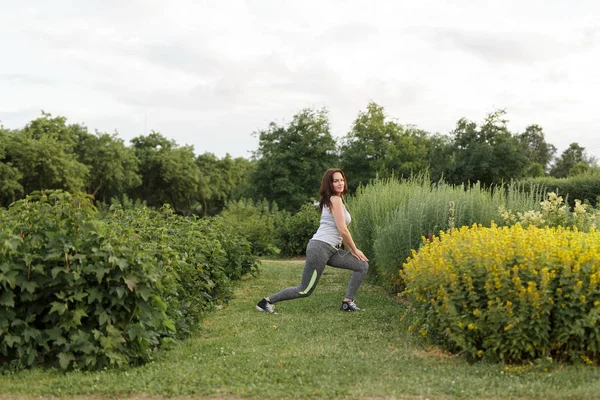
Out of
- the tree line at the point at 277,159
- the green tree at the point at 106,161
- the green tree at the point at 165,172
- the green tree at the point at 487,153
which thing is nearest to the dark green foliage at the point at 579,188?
the tree line at the point at 277,159

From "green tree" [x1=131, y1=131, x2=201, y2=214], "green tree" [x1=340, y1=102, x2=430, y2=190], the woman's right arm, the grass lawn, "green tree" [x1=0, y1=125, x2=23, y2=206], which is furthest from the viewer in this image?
"green tree" [x1=131, y1=131, x2=201, y2=214]

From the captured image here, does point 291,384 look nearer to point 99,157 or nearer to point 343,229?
point 343,229

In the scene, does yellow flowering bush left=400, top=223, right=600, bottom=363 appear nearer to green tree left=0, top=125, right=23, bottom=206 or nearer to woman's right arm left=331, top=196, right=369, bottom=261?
woman's right arm left=331, top=196, right=369, bottom=261

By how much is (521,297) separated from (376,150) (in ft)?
131

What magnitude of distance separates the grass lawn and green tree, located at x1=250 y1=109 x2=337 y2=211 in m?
36.6

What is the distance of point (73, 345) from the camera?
19.6ft

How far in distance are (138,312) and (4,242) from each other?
1.31 metres

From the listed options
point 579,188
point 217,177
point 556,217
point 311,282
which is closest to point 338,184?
point 311,282

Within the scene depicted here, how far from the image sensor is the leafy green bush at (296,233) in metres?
22.4

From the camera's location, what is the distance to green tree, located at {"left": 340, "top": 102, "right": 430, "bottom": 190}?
44062mm

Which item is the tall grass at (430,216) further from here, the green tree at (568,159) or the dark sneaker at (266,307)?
the green tree at (568,159)

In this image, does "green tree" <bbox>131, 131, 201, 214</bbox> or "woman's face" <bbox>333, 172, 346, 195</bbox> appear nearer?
"woman's face" <bbox>333, 172, 346, 195</bbox>

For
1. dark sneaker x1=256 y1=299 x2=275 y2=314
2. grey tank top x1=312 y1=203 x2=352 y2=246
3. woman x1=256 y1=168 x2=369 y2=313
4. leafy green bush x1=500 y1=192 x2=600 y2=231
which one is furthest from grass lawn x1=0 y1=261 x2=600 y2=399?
leafy green bush x1=500 y1=192 x2=600 y2=231

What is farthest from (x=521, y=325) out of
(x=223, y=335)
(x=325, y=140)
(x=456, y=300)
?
(x=325, y=140)
